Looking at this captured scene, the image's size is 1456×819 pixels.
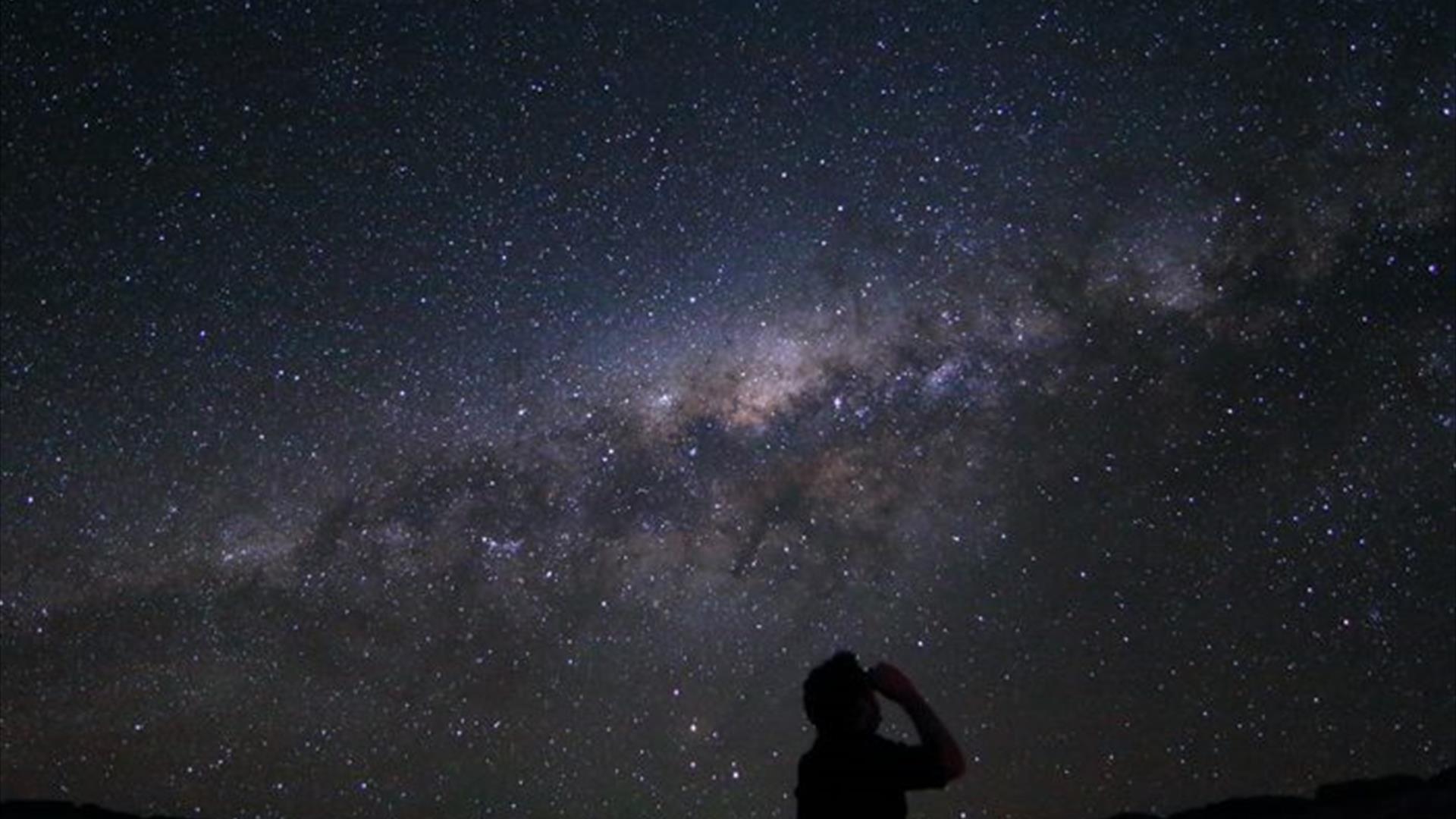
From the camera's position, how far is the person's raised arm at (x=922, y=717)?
10.3ft

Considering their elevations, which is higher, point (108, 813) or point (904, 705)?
point (108, 813)

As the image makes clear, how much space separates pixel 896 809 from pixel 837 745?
0.24 meters

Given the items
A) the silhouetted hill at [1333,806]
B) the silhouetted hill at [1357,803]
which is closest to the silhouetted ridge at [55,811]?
the silhouetted hill at [1333,806]

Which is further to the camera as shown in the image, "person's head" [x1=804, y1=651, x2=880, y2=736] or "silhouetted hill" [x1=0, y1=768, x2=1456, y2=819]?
"silhouetted hill" [x1=0, y1=768, x2=1456, y2=819]

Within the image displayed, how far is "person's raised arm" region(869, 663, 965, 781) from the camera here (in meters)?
3.14

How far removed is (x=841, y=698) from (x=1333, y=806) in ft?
38.1

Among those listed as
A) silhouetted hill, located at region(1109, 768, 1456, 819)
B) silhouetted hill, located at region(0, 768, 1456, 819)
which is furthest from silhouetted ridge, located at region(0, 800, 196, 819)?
silhouetted hill, located at region(1109, 768, 1456, 819)

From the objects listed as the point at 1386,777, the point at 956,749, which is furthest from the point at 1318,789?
the point at 956,749

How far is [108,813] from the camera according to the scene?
13492 mm

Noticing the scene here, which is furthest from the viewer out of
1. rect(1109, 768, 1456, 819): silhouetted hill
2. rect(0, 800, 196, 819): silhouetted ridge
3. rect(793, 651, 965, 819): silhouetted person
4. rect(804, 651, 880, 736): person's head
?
rect(0, 800, 196, 819): silhouetted ridge

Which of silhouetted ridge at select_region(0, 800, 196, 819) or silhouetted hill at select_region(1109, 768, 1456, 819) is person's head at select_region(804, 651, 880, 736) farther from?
silhouetted ridge at select_region(0, 800, 196, 819)

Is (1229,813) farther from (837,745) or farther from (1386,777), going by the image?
(837,745)

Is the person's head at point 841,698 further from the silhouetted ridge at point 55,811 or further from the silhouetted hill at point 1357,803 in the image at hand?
the silhouetted ridge at point 55,811

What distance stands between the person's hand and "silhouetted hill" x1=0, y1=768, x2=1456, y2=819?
9757 millimetres
